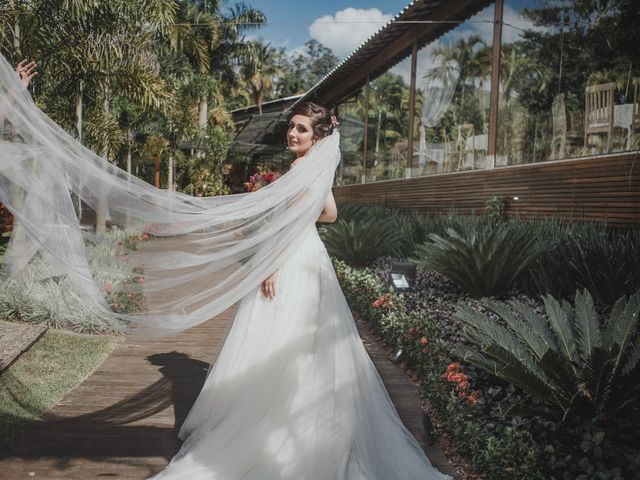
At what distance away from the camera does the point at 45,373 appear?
495 cm

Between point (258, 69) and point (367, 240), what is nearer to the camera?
point (367, 240)

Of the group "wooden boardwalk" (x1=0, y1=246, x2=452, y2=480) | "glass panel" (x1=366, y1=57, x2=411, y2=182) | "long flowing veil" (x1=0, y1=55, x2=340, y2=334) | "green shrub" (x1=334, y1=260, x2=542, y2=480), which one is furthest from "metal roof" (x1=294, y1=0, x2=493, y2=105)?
"long flowing veil" (x1=0, y1=55, x2=340, y2=334)

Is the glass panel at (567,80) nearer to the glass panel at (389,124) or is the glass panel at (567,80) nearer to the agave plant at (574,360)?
the agave plant at (574,360)

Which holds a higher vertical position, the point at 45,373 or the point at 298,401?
the point at 298,401

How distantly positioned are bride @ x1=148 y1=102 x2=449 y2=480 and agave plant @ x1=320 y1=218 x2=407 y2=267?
621 centimetres

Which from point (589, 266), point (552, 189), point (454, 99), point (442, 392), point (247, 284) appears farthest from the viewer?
point (454, 99)

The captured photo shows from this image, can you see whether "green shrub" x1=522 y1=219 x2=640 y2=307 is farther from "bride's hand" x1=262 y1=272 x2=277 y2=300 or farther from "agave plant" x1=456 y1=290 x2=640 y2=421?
"bride's hand" x1=262 y1=272 x2=277 y2=300

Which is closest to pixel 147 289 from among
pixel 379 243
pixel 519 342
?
pixel 519 342

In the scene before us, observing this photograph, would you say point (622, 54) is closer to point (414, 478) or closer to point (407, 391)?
point (407, 391)

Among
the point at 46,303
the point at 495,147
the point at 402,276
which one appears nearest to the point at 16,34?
the point at 46,303

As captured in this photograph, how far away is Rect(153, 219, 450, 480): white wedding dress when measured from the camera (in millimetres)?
3008

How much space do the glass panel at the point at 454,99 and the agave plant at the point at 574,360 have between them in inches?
268

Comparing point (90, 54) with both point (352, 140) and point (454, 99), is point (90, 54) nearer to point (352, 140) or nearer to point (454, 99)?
point (454, 99)

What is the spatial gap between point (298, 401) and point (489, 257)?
3.39m
